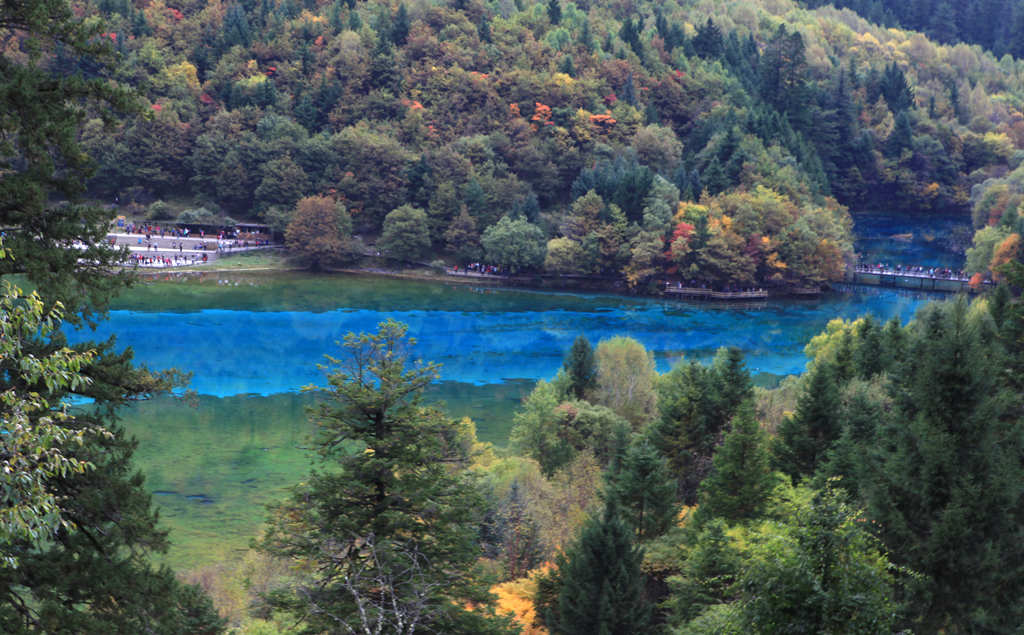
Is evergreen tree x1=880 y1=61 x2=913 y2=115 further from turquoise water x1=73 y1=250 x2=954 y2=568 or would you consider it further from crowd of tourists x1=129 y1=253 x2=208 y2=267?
crowd of tourists x1=129 y1=253 x2=208 y2=267

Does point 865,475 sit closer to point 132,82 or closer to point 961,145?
point 132,82

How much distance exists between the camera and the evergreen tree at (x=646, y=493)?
76.6 ft

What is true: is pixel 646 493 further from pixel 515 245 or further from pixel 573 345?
pixel 515 245

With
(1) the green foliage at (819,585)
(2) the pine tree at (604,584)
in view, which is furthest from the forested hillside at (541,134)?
(1) the green foliage at (819,585)

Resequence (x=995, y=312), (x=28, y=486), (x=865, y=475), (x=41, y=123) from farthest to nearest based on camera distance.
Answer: (x=995, y=312), (x=865, y=475), (x=41, y=123), (x=28, y=486)

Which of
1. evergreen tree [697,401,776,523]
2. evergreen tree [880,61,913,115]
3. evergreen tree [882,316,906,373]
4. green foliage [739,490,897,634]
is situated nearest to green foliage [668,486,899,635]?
green foliage [739,490,897,634]

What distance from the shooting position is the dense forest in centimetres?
1036

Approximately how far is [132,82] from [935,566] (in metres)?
92.5

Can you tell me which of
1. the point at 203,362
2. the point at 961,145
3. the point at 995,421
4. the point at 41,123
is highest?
the point at 961,145

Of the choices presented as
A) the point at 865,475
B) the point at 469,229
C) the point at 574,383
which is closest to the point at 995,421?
the point at 865,475

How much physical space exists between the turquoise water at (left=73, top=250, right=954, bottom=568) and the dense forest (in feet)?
11.2

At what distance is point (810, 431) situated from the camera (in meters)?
24.5

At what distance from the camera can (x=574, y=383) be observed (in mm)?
37938

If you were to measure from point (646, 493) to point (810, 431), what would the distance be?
4520 mm
